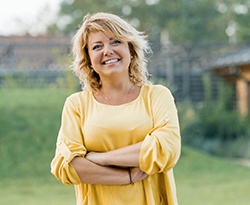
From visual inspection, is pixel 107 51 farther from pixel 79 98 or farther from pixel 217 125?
pixel 217 125

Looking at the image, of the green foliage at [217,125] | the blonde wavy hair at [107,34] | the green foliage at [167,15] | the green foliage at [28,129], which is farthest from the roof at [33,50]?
the blonde wavy hair at [107,34]

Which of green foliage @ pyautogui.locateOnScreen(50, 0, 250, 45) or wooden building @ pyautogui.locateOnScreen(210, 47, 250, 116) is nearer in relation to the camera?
wooden building @ pyautogui.locateOnScreen(210, 47, 250, 116)

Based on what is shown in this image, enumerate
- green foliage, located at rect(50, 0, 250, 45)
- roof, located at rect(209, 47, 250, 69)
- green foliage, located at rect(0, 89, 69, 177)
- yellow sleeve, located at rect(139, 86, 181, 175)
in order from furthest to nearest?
1. green foliage, located at rect(50, 0, 250, 45)
2. roof, located at rect(209, 47, 250, 69)
3. green foliage, located at rect(0, 89, 69, 177)
4. yellow sleeve, located at rect(139, 86, 181, 175)

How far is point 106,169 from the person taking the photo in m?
2.93

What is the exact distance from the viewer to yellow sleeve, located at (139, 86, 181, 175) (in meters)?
2.88

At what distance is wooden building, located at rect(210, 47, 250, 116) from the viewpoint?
687 inches

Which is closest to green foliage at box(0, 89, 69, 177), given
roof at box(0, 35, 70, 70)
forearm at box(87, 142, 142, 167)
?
roof at box(0, 35, 70, 70)

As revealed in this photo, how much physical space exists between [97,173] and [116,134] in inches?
7.0

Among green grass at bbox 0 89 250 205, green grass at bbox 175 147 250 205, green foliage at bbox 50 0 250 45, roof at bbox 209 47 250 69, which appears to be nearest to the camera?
green grass at bbox 175 147 250 205

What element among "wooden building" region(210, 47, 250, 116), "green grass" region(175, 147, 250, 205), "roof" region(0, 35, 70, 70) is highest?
"roof" region(0, 35, 70, 70)

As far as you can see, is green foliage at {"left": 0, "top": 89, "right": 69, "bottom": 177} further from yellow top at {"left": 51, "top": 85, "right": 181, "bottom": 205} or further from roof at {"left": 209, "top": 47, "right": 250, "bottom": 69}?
yellow top at {"left": 51, "top": 85, "right": 181, "bottom": 205}

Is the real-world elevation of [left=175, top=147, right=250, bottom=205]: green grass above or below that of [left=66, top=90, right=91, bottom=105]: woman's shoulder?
below

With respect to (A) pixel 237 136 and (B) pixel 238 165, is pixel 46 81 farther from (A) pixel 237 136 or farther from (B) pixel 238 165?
(B) pixel 238 165

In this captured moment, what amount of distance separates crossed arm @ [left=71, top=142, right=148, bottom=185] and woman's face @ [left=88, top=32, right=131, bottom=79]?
0.32 metres
